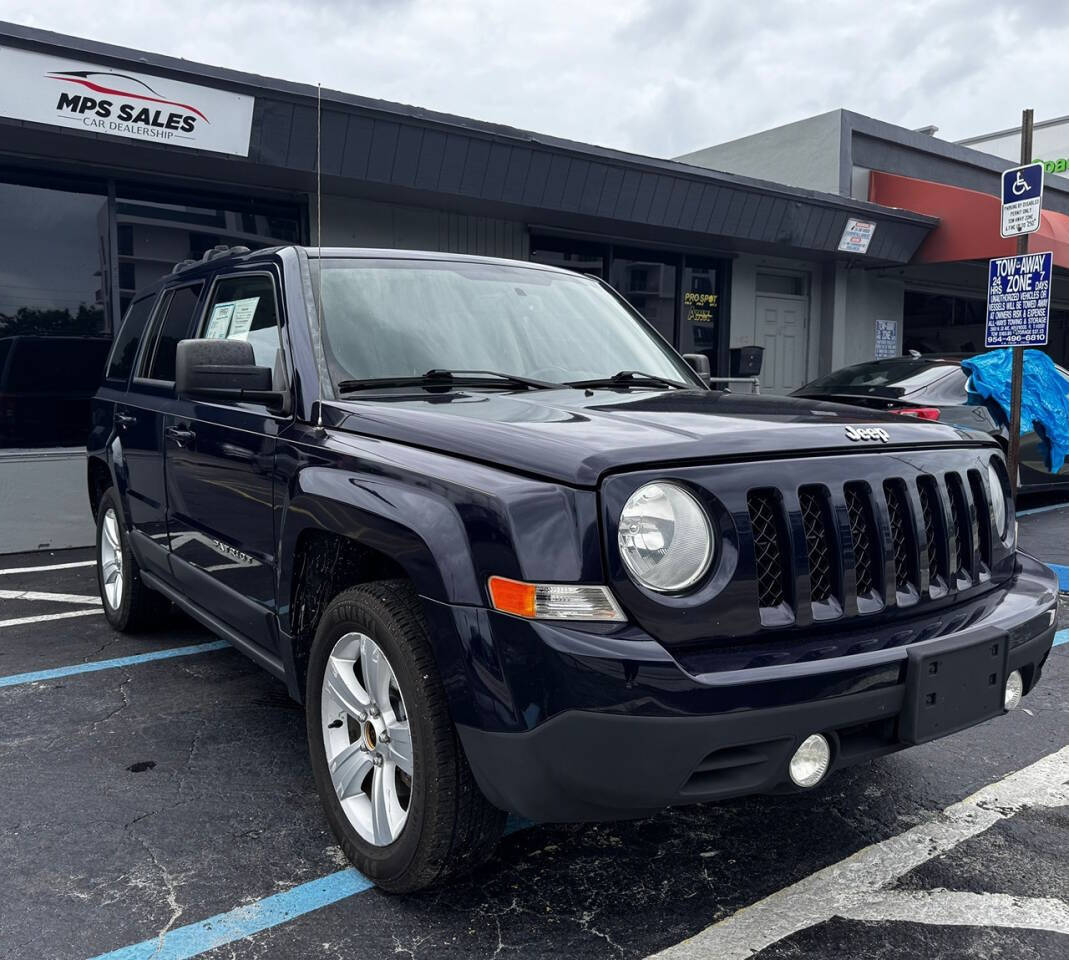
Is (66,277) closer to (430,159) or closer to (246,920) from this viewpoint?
(430,159)

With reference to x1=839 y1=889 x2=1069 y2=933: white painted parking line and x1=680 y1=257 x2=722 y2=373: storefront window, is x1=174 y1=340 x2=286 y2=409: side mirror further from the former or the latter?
x1=680 y1=257 x2=722 y2=373: storefront window

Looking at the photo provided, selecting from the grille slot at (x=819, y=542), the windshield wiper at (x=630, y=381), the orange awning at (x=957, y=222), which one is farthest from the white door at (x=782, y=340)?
the grille slot at (x=819, y=542)

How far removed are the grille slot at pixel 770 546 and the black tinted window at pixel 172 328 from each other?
2894 millimetres

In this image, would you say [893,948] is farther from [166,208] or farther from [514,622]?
[166,208]

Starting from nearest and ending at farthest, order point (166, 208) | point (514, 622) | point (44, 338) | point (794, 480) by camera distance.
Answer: point (514, 622), point (794, 480), point (44, 338), point (166, 208)

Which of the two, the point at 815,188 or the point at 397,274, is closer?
the point at 397,274

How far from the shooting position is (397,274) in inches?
136

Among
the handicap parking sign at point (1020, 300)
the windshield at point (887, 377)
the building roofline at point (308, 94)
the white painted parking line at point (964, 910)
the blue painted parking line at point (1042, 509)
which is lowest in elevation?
the white painted parking line at point (964, 910)

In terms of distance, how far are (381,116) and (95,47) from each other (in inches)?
92.4

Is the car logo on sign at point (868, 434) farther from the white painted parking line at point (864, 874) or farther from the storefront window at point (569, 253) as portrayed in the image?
the storefront window at point (569, 253)

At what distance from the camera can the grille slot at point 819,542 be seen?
226 cm

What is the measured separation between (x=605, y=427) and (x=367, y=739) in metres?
1.07

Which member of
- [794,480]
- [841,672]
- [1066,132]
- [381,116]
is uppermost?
[1066,132]

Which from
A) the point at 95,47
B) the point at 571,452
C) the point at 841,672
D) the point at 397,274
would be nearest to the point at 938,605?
the point at 841,672
